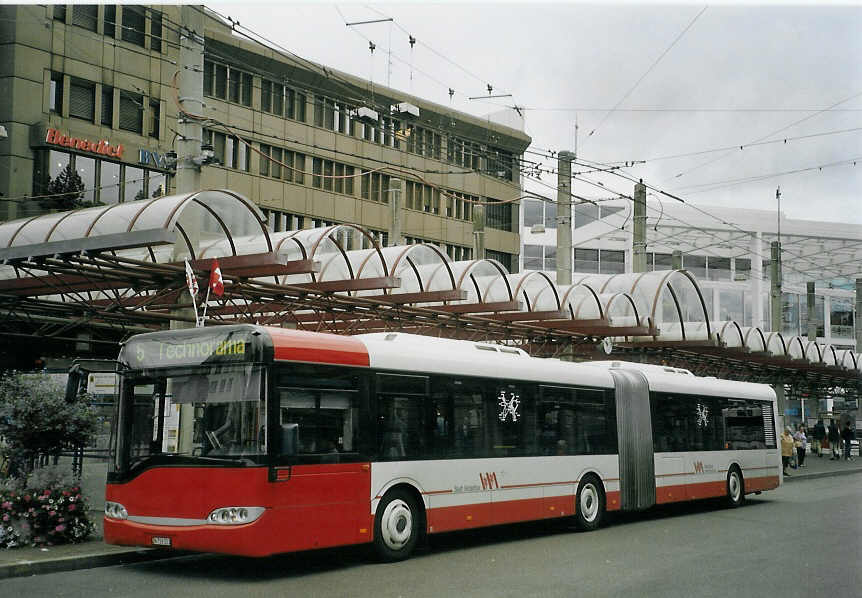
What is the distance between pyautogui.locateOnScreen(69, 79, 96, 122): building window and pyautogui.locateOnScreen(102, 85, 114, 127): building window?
0.48m

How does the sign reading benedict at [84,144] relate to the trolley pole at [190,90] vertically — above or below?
above

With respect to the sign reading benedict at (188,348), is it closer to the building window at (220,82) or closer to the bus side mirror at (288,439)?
the bus side mirror at (288,439)

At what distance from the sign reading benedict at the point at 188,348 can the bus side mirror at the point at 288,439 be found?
2.90 ft

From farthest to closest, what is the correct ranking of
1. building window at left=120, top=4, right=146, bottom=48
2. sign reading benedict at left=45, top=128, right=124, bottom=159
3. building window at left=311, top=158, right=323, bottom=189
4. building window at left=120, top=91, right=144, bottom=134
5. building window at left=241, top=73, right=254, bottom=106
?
building window at left=311, top=158, right=323, bottom=189 < building window at left=241, top=73, right=254, bottom=106 < building window at left=120, top=91, right=144, bottom=134 < building window at left=120, top=4, right=146, bottom=48 < sign reading benedict at left=45, top=128, right=124, bottom=159

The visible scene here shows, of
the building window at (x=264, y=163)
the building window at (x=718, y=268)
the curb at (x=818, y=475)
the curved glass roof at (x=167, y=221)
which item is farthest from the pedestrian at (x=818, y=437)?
the curved glass roof at (x=167, y=221)

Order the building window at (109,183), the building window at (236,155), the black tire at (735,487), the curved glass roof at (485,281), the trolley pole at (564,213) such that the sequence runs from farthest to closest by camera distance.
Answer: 1. the building window at (236,155)
2. the building window at (109,183)
3. the trolley pole at (564,213)
4. the curved glass roof at (485,281)
5. the black tire at (735,487)

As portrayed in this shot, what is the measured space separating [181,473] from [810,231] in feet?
191

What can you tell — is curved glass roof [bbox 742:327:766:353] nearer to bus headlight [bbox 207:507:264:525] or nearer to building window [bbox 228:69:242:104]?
building window [bbox 228:69:242:104]

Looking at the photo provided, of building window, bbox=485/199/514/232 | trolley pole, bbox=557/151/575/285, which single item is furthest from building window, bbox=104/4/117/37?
building window, bbox=485/199/514/232

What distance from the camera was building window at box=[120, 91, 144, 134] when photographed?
117ft

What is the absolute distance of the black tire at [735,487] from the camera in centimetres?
2227

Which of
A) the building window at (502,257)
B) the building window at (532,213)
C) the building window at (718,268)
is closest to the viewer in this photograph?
the building window at (502,257)

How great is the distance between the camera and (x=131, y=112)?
35.9m

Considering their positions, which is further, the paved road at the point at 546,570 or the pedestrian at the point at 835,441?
the pedestrian at the point at 835,441
